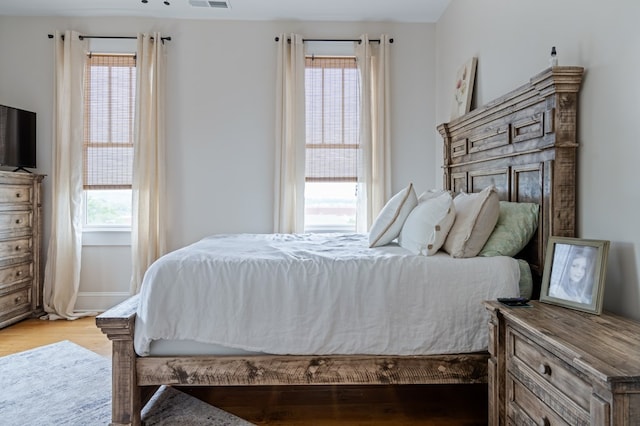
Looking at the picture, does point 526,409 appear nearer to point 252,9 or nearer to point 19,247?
point 252,9

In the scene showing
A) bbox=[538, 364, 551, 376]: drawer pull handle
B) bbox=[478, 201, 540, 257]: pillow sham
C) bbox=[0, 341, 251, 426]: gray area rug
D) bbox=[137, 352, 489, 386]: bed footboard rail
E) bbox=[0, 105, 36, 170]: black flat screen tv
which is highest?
bbox=[0, 105, 36, 170]: black flat screen tv

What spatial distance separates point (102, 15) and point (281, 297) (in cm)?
370

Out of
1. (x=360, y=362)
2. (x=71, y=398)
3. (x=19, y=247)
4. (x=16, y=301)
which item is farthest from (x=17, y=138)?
(x=360, y=362)

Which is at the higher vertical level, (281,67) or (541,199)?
(281,67)

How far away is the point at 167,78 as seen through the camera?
12.7ft

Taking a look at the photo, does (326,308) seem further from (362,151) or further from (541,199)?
(362,151)

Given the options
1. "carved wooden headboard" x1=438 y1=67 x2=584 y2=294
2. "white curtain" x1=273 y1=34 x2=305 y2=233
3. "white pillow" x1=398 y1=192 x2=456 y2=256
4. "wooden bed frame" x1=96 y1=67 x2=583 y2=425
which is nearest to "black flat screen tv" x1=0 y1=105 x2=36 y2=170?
"white curtain" x1=273 y1=34 x2=305 y2=233

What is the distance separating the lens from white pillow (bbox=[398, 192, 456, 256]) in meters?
1.97

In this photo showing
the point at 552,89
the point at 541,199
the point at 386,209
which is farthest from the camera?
the point at 386,209

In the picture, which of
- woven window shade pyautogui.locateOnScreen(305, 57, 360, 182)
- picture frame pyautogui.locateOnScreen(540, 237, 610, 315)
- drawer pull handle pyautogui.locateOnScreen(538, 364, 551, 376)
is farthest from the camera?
woven window shade pyautogui.locateOnScreen(305, 57, 360, 182)

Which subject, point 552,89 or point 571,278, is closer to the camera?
point 571,278

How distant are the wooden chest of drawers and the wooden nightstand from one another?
3.83m

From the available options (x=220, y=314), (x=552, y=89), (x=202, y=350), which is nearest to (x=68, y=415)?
(x=202, y=350)

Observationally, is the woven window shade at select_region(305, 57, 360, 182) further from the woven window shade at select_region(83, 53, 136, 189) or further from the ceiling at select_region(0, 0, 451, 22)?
the woven window shade at select_region(83, 53, 136, 189)
